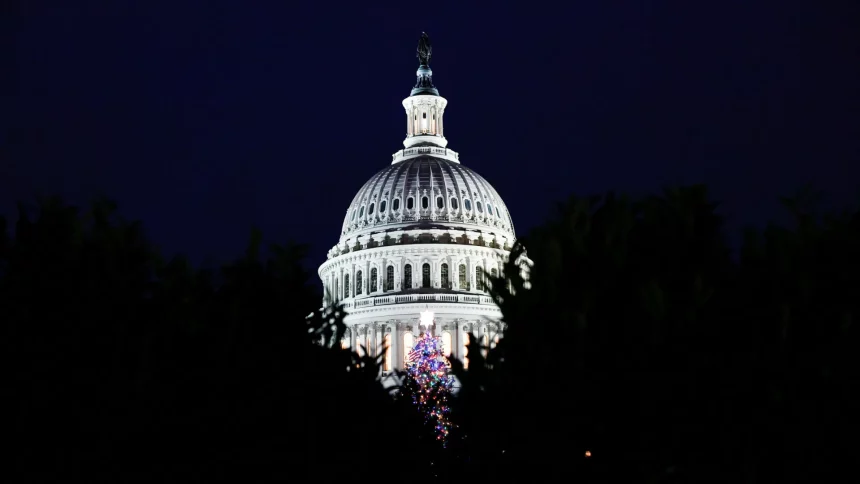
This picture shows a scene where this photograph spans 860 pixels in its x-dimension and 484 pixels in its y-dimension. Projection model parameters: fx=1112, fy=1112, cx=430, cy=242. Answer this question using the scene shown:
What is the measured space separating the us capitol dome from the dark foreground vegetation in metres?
71.6

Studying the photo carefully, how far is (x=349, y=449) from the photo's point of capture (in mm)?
21672

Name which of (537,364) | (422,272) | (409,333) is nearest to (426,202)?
(422,272)

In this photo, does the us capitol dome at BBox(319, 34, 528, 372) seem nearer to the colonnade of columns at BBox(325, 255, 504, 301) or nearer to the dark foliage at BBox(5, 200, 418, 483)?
the colonnade of columns at BBox(325, 255, 504, 301)

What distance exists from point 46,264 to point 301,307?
508 cm

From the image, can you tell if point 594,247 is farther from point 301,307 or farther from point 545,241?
point 301,307

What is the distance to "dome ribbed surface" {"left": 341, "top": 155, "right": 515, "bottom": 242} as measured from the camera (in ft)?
343

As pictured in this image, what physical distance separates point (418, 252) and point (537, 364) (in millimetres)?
81750

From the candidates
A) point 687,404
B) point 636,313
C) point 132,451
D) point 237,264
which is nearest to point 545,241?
point 636,313

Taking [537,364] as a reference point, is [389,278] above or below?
above

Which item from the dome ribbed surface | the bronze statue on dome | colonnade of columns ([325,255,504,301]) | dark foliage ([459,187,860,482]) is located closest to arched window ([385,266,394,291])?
colonnade of columns ([325,255,504,301])

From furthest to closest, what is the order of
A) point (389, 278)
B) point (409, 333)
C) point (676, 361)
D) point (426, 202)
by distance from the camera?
point (426, 202)
point (389, 278)
point (409, 333)
point (676, 361)

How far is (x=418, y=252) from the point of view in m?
101

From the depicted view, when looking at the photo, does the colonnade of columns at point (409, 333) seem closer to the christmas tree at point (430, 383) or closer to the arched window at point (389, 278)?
the arched window at point (389, 278)

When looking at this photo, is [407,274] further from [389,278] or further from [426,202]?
[426,202]
